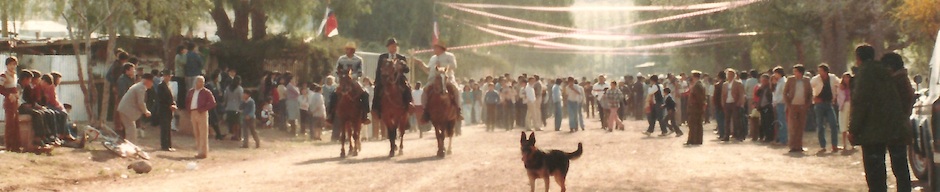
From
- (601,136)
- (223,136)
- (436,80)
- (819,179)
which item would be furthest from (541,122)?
(819,179)

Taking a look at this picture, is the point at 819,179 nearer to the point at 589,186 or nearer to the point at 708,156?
the point at 589,186

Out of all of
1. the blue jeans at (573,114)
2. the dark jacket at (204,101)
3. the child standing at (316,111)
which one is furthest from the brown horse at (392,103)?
the blue jeans at (573,114)

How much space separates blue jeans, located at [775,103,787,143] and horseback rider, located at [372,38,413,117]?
23.9 feet

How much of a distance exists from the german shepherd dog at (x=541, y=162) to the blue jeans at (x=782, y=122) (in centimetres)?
1202

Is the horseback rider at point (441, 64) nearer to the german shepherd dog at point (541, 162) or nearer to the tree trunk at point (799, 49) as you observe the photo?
the german shepherd dog at point (541, 162)

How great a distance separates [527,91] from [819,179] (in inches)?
761

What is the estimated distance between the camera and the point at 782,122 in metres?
23.5

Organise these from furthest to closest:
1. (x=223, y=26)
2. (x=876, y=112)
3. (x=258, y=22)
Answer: (x=258, y=22) → (x=223, y=26) → (x=876, y=112)

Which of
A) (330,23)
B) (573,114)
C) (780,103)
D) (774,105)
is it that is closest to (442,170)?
(780,103)

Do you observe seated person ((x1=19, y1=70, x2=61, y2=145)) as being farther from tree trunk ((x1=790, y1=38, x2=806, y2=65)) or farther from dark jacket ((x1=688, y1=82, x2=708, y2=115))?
tree trunk ((x1=790, y1=38, x2=806, y2=65))

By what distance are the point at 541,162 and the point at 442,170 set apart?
4.61m

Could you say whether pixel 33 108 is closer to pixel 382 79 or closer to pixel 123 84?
pixel 123 84

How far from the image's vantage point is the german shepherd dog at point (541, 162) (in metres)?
11.9

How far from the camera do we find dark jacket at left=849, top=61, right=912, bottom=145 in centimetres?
1091
